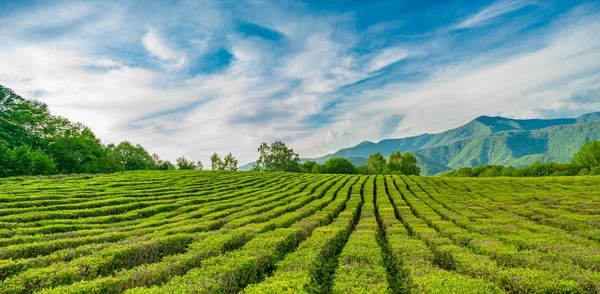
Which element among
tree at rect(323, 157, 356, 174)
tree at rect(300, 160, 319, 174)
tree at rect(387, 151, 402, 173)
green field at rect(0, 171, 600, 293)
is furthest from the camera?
tree at rect(300, 160, 319, 174)

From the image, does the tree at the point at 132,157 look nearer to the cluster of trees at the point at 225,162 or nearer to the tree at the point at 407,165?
the cluster of trees at the point at 225,162

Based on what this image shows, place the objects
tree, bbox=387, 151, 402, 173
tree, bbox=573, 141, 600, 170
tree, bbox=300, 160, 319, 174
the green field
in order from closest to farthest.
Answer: the green field < tree, bbox=573, 141, 600, 170 < tree, bbox=387, 151, 402, 173 < tree, bbox=300, 160, 319, 174

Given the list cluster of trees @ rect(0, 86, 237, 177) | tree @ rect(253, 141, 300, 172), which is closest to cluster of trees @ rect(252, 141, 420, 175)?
tree @ rect(253, 141, 300, 172)

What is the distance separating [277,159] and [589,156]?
104468 millimetres

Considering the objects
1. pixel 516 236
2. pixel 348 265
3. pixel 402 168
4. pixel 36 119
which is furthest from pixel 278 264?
pixel 402 168

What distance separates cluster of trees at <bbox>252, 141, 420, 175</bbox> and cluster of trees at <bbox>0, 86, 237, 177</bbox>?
53341mm

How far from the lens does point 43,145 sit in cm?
5994

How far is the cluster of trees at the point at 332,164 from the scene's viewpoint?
11125 centimetres

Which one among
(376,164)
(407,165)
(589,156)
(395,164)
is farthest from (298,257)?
(376,164)

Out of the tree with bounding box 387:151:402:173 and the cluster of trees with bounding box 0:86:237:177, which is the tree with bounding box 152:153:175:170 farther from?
the tree with bounding box 387:151:402:173

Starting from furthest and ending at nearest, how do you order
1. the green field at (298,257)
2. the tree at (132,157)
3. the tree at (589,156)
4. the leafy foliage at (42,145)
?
the tree at (132,157), the tree at (589,156), the leafy foliage at (42,145), the green field at (298,257)

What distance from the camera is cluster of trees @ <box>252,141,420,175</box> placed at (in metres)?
111

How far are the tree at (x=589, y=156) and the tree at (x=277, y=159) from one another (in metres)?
94.4

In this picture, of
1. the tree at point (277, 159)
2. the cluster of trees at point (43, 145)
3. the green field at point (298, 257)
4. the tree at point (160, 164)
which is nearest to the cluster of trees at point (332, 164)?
the tree at point (277, 159)
